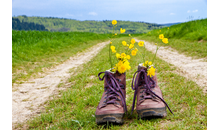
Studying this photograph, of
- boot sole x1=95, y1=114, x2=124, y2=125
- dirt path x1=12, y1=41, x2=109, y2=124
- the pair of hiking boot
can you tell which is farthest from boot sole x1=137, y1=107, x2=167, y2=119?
dirt path x1=12, y1=41, x2=109, y2=124

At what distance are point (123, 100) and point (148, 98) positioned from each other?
32cm

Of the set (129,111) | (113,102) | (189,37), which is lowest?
(129,111)

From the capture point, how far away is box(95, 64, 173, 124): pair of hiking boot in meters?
1.89

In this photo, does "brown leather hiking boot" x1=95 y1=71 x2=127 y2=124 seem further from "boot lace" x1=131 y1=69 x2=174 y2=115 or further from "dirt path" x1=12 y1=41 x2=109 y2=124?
"dirt path" x1=12 y1=41 x2=109 y2=124

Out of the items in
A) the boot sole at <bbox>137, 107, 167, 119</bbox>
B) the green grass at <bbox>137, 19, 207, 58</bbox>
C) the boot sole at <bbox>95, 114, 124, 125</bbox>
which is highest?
the green grass at <bbox>137, 19, 207, 58</bbox>

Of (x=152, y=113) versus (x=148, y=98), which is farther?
(x=148, y=98)

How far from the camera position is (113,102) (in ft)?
6.59

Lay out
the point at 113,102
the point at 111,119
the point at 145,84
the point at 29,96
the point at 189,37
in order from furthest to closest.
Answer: the point at 189,37 → the point at 29,96 → the point at 145,84 → the point at 113,102 → the point at 111,119

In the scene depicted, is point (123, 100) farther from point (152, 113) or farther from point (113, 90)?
point (152, 113)

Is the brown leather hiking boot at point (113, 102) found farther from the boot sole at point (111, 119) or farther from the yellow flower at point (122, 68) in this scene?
the yellow flower at point (122, 68)

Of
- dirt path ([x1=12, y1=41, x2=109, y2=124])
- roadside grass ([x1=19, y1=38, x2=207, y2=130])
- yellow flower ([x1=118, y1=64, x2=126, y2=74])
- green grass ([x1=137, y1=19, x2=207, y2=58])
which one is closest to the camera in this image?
roadside grass ([x1=19, y1=38, x2=207, y2=130])

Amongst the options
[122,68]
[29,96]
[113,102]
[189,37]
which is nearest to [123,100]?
[113,102]

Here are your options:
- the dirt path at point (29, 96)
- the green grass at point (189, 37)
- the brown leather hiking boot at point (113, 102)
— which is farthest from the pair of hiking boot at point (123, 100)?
the green grass at point (189, 37)
